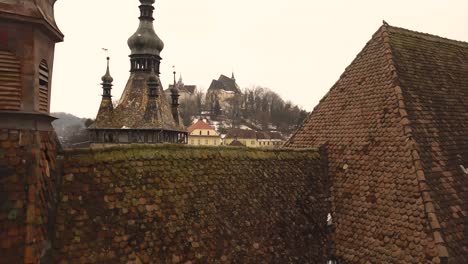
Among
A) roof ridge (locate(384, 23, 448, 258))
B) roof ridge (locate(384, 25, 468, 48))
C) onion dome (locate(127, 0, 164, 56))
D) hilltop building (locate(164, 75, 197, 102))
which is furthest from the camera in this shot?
hilltop building (locate(164, 75, 197, 102))

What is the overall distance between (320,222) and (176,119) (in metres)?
30.9

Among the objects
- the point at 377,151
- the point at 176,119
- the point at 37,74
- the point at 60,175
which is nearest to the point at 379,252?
the point at 377,151

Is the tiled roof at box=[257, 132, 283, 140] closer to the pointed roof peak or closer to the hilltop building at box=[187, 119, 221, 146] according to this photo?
the hilltop building at box=[187, 119, 221, 146]

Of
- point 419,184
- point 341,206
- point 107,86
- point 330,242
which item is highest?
point 107,86

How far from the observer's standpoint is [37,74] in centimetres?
529

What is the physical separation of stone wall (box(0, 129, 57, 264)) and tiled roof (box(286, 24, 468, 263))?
5.52m

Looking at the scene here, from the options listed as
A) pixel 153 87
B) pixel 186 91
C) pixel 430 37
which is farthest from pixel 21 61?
pixel 186 91

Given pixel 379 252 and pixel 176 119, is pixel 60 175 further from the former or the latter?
pixel 176 119

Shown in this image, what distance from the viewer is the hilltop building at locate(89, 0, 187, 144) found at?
32.5m

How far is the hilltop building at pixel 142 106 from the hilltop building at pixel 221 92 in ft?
262

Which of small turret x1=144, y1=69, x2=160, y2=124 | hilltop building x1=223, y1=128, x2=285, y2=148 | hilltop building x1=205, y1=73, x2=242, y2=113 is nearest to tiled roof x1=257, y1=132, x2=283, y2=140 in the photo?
hilltop building x1=223, y1=128, x2=285, y2=148

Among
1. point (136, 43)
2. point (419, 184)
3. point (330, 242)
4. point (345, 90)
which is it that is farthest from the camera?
point (136, 43)

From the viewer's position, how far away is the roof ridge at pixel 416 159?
19.2ft

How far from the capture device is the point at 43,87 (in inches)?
221
